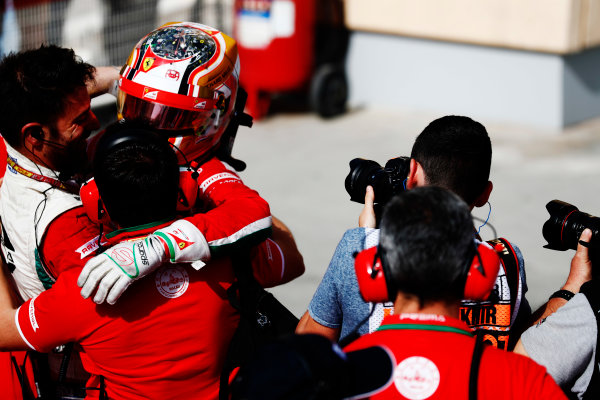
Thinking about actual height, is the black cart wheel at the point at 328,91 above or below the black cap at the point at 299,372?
below

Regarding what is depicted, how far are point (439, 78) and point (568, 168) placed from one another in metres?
2.14

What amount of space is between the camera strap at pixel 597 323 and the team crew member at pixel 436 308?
12.0 inches

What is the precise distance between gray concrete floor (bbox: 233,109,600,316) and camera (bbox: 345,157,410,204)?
2728 millimetres

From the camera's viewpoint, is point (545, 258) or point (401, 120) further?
point (401, 120)

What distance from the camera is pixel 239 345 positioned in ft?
7.97

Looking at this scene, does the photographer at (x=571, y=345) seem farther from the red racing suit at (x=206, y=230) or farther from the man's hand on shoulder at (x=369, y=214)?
the red racing suit at (x=206, y=230)

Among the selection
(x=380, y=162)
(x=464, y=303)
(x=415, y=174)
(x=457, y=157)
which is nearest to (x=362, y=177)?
(x=415, y=174)

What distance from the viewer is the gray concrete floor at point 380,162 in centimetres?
608

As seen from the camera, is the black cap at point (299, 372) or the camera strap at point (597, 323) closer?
the black cap at point (299, 372)

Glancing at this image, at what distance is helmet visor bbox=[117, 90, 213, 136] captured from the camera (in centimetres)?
292

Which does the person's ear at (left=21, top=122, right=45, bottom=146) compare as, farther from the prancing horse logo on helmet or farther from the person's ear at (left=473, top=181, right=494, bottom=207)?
the person's ear at (left=473, top=181, right=494, bottom=207)

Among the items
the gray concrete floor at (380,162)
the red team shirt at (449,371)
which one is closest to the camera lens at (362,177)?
the red team shirt at (449,371)

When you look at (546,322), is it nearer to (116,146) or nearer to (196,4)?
(116,146)

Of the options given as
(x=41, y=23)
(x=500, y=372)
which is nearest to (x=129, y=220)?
(x=500, y=372)
